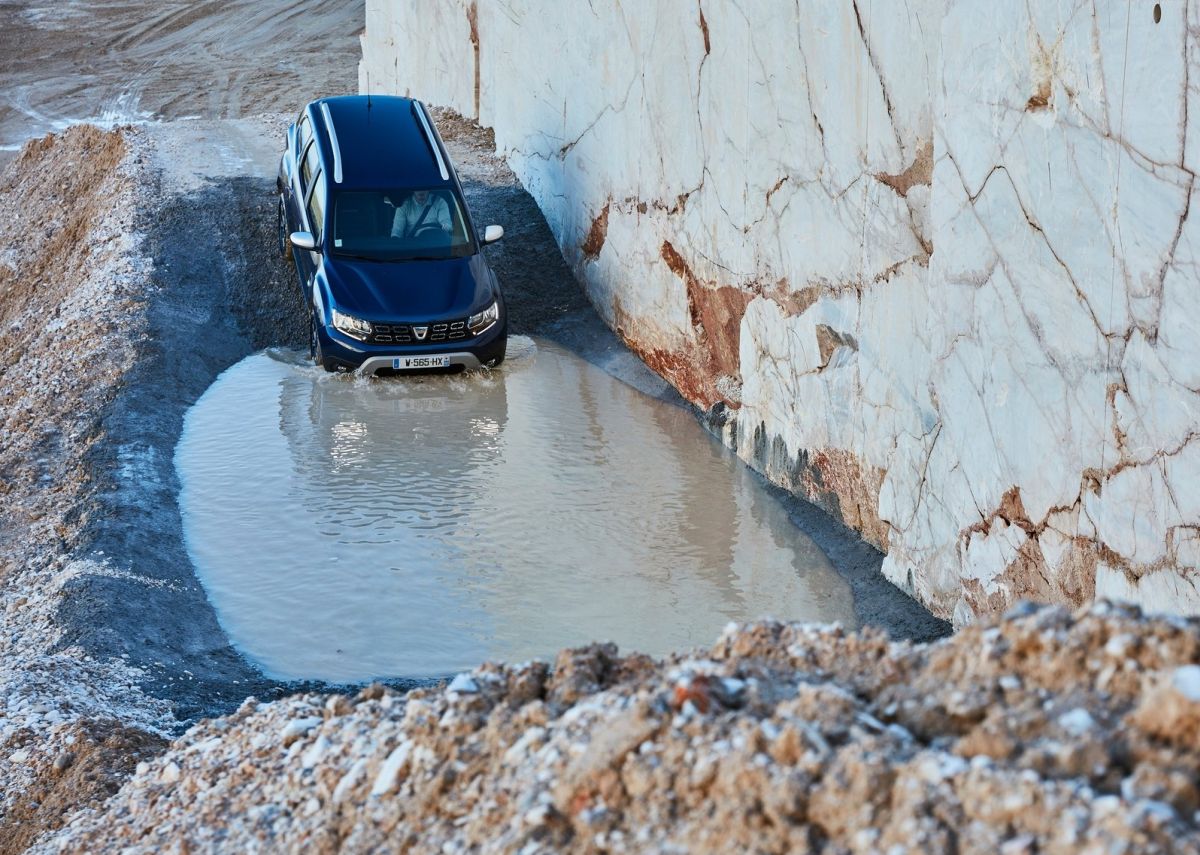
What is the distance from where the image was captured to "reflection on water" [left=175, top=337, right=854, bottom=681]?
26.7 feet

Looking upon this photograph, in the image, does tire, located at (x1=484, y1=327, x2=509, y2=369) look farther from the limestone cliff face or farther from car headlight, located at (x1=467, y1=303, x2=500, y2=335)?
the limestone cliff face

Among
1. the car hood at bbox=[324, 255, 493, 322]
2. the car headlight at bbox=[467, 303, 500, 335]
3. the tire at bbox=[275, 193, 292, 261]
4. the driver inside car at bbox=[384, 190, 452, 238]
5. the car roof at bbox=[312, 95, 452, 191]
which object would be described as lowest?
the car headlight at bbox=[467, 303, 500, 335]

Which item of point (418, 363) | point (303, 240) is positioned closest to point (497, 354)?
point (418, 363)

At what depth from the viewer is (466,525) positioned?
955 cm

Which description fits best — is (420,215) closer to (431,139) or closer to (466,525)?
(431,139)

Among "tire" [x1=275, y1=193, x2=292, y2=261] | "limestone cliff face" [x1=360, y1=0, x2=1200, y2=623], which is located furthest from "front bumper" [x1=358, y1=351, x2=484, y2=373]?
"tire" [x1=275, y1=193, x2=292, y2=261]

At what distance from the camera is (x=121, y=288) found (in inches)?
539

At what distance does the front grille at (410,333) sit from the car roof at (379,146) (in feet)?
5.12

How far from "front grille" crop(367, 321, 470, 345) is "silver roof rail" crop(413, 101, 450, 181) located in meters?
1.72

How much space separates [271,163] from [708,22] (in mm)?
8135

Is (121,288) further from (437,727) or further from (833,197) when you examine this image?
Result: (437,727)

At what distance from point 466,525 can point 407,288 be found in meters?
3.44

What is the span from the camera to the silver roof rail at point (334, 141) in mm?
12820

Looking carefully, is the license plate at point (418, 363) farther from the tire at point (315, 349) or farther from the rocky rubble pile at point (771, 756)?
the rocky rubble pile at point (771, 756)
